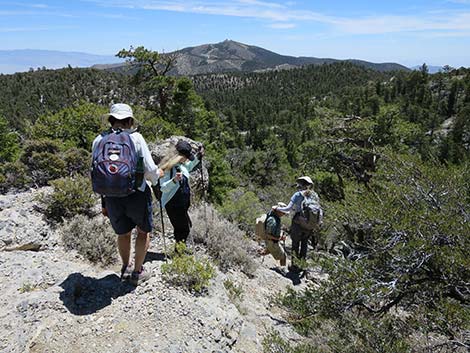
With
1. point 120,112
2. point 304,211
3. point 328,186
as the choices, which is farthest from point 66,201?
point 328,186

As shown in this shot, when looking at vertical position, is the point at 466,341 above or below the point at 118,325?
below

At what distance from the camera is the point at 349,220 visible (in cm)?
618

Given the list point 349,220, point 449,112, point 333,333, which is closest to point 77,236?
point 333,333

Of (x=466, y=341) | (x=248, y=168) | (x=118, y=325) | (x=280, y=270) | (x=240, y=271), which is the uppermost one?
(x=118, y=325)

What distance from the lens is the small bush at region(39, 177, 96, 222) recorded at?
576cm

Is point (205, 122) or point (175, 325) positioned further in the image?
point (205, 122)

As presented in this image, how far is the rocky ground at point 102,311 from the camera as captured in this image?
3.30m

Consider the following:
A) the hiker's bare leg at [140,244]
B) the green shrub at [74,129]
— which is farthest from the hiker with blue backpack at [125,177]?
the green shrub at [74,129]

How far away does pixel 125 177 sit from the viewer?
3264 mm

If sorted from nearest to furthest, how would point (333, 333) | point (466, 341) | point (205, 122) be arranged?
1. point (466, 341)
2. point (333, 333)
3. point (205, 122)

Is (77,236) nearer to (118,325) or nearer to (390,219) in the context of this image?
(118,325)

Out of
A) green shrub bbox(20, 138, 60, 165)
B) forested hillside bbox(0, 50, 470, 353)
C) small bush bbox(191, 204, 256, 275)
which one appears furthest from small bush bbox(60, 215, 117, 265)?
green shrub bbox(20, 138, 60, 165)

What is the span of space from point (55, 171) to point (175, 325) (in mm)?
5153

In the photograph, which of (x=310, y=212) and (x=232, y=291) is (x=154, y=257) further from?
(x=310, y=212)
